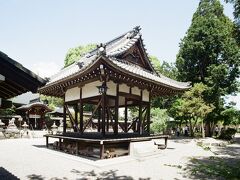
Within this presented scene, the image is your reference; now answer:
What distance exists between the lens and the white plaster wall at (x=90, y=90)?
14.4 m

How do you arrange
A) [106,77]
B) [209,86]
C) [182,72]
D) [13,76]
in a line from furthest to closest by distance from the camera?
[182,72] → [209,86] → [106,77] → [13,76]

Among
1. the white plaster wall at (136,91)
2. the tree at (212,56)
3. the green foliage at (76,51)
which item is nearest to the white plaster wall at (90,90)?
the white plaster wall at (136,91)

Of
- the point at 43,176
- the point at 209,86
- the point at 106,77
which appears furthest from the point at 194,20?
the point at 43,176

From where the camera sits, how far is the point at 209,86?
30.9m

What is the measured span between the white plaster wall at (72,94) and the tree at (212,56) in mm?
19077

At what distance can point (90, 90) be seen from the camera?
14.9 meters

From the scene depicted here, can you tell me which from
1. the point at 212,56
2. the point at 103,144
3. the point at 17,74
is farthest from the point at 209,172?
the point at 212,56

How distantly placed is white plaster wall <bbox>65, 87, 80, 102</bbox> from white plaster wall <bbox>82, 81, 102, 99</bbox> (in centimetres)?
78

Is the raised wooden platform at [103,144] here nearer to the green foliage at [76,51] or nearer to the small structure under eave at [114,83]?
the small structure under eave at [114,83]

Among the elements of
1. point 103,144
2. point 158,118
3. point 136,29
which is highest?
point 136,29

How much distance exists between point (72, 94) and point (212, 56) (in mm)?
21836

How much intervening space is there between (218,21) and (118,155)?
26.0 meters

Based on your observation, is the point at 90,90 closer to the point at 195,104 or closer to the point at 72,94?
the point at 72,94

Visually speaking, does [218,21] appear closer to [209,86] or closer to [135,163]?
[209,86]
